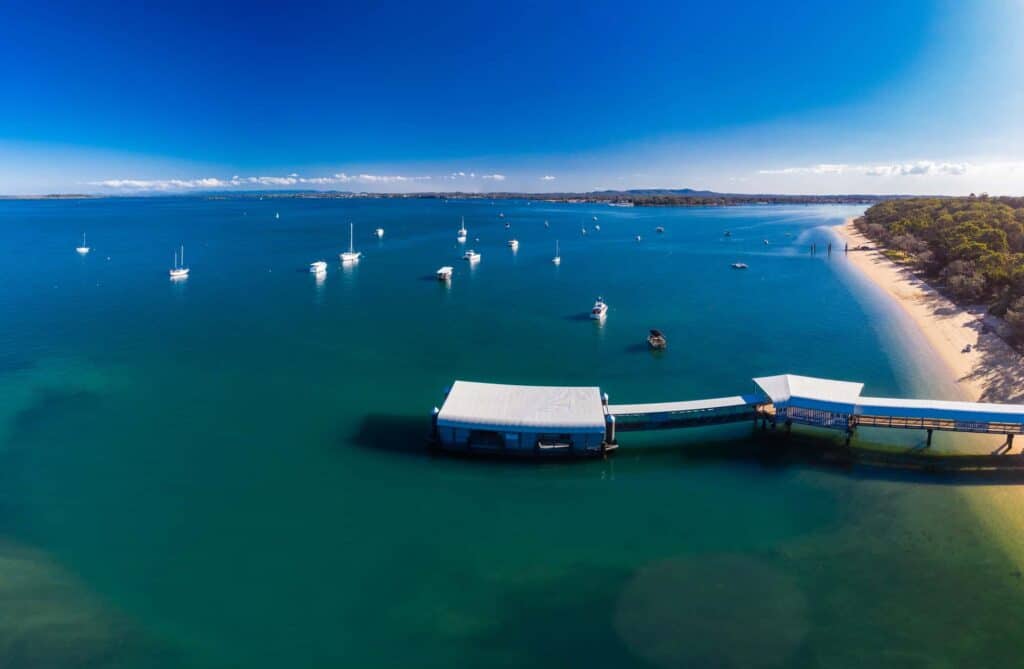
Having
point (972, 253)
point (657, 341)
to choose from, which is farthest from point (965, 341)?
point (972, 253)

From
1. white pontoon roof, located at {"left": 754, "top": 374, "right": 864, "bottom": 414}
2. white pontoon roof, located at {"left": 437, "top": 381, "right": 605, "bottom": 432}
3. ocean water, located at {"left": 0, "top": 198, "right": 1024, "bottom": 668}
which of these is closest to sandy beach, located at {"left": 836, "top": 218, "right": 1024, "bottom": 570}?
ocean water, located at {"left": 0, "top": 198, "right": 1024, "bottom": 668}

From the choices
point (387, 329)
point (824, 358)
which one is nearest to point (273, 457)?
point (387, 329)

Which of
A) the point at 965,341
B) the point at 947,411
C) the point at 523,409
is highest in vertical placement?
the point at 965,341

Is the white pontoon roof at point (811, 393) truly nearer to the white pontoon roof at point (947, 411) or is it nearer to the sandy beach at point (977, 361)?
the white pontoon roof at point (947, 411)

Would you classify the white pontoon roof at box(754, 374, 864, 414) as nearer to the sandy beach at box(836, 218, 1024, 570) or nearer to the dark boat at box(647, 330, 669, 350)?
the sandy beach at box(836, 218, 1024, 570)

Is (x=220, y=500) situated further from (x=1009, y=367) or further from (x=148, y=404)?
(x=1009, y=367)

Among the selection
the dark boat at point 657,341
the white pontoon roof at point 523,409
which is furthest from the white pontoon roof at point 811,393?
the dark boat at point 657,341

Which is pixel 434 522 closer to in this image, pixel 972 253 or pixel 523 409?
pixel 523 409
